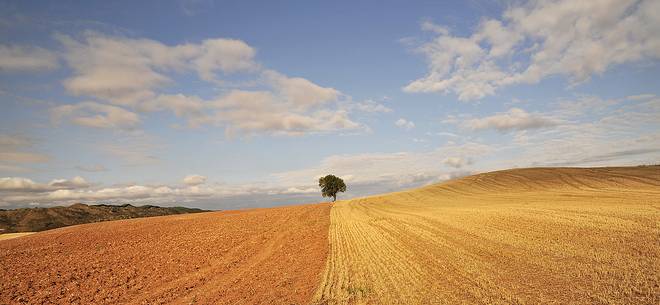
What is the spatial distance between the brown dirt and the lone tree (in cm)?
7743

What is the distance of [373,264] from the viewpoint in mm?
18500

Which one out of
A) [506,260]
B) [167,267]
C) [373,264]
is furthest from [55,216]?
[506,260]

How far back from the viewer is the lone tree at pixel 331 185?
11306cm

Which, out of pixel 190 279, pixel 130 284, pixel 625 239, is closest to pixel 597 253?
pixel 625 239

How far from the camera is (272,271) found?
1905 centimetres

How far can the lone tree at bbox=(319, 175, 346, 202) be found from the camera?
371 ft

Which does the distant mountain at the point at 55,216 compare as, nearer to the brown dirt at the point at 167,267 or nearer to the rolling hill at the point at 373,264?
the brown dirt at the point at 167,267

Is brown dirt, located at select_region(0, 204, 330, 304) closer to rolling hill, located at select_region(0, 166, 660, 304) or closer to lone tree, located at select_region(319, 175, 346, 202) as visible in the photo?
rolling hill, located at select_region(0, 166, 660, 304)

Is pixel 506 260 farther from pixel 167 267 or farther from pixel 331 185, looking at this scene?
pixel 331 185

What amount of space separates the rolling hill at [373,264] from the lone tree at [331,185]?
3079 inches

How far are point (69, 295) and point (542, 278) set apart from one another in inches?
761

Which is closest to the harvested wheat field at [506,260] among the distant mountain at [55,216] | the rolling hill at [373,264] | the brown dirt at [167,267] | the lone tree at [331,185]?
the rolling hill at [373,264]

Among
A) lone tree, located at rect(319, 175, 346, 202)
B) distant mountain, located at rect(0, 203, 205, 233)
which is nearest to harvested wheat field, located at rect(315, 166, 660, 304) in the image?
distant mountain, located at rect(0, 203, 205, 233)

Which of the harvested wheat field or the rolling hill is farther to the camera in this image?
the rolling hill
